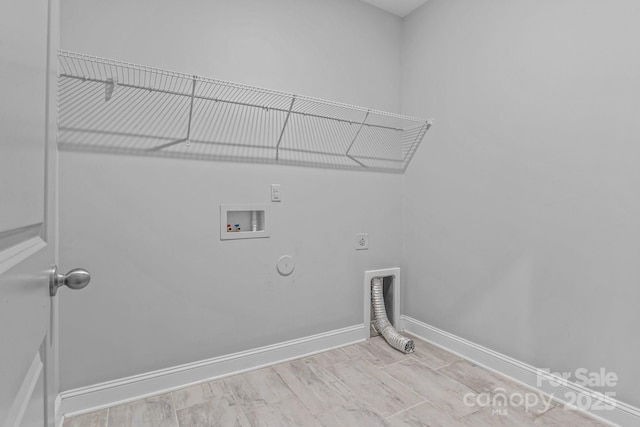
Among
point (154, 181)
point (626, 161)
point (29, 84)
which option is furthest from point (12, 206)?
point (626, 161)

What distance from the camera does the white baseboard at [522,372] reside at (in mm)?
1592

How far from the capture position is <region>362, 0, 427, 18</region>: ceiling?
255 centimetres

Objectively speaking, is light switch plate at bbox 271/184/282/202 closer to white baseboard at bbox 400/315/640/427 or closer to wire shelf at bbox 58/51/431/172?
wire shelf at bbox 58/51/431/172

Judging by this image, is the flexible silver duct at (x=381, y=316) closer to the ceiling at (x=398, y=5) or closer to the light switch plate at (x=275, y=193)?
the light switch plate at (x=275, y=193)

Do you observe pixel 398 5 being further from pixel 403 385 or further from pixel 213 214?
pixel 403 385

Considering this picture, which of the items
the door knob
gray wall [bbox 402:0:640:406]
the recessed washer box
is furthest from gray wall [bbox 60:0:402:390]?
the door knob

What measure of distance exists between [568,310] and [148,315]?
2267mm

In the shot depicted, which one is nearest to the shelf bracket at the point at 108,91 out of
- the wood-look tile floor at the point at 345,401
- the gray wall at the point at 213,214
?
the gray wall at the point at 213,214

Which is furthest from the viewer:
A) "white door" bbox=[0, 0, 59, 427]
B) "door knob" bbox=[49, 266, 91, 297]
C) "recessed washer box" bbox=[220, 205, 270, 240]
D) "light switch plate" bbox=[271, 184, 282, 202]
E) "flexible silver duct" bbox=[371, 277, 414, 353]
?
"flexible silver duct" bbox=[371, 277, 414, 353]

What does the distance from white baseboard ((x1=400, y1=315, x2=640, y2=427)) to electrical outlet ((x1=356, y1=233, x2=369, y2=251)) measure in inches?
28.2

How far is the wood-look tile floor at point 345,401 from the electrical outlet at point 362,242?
794 millimetres

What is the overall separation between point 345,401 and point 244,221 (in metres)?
1.18

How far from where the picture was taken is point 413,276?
2678 mm

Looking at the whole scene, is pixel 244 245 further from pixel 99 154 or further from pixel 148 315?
pixel 99 154
